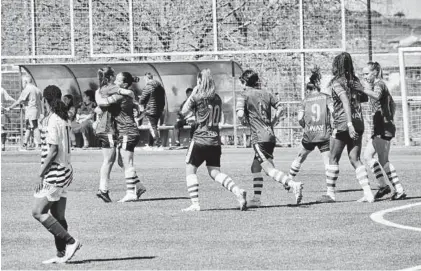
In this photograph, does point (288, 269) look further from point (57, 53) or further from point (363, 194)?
point (57, 53)

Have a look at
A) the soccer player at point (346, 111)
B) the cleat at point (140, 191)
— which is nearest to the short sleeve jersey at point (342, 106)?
the soccer player at point (346, 111)

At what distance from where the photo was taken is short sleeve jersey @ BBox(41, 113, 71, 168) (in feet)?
36.7

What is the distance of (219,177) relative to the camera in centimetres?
1534

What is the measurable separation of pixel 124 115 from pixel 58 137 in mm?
5886

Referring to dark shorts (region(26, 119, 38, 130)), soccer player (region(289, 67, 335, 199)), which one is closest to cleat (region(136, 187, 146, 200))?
soccer player (region(289, 67, 335, 199))

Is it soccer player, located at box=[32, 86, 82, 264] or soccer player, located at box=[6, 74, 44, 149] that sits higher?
soccer player, located at box=[6, 74, 44, 149]

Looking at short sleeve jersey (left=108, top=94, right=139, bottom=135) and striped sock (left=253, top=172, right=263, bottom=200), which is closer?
striped sock (left=253, top=172, right=263, bottom=200)

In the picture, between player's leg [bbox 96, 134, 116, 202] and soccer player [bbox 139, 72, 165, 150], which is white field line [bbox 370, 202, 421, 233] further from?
soccer player [bbox 139, 72, 165, 150]

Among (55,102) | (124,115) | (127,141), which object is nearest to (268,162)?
(127,141)

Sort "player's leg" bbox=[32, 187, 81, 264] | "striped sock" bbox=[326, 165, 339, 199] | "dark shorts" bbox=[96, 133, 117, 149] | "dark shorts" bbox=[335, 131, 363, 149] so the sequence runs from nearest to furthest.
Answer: "player's leg" bbox=[32, 187, 81, 264] → "dark shorts" bbox=[335, 131, 363, 149] → "striped sock" bbox=[326, 165, 339, 199] → "dark shorts" bbox=[96, 133, 117, 149]

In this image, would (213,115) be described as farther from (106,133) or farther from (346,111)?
(106,133)

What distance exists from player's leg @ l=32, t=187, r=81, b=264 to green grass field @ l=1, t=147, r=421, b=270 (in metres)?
0.17

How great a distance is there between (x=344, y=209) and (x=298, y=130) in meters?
16.8

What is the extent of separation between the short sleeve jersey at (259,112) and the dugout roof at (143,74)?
15.9 meters
